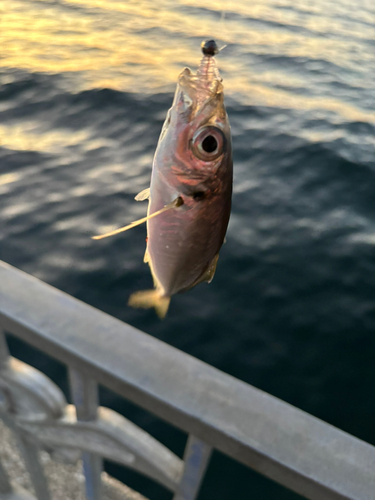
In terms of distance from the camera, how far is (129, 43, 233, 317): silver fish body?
3.77ft

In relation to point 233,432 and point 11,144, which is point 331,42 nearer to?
point 11,144

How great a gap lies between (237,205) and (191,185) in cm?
448

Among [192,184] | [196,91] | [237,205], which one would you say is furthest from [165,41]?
[192,184]

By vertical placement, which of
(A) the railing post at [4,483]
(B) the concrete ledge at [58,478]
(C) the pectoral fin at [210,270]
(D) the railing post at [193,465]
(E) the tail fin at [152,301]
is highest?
(C) the pectoral fin at [210,270]

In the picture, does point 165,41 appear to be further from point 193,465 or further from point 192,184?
point 193,465

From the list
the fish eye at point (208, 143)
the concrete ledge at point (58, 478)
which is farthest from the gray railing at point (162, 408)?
the concrete ledge at point (58, 478)

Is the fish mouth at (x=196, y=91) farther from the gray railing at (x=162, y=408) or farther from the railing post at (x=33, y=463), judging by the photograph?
the railing post at (x=33, y=463)

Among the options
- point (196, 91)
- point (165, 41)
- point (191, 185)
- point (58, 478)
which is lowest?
point (58, 478)

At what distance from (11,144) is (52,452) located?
5.63 meters

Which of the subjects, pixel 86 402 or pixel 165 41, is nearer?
pixel 86 402

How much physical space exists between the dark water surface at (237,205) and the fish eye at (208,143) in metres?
0.29

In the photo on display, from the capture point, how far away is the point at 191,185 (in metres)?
1.21

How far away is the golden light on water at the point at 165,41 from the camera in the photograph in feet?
28.7

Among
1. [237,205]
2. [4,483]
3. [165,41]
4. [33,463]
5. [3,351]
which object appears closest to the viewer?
[3,351]
